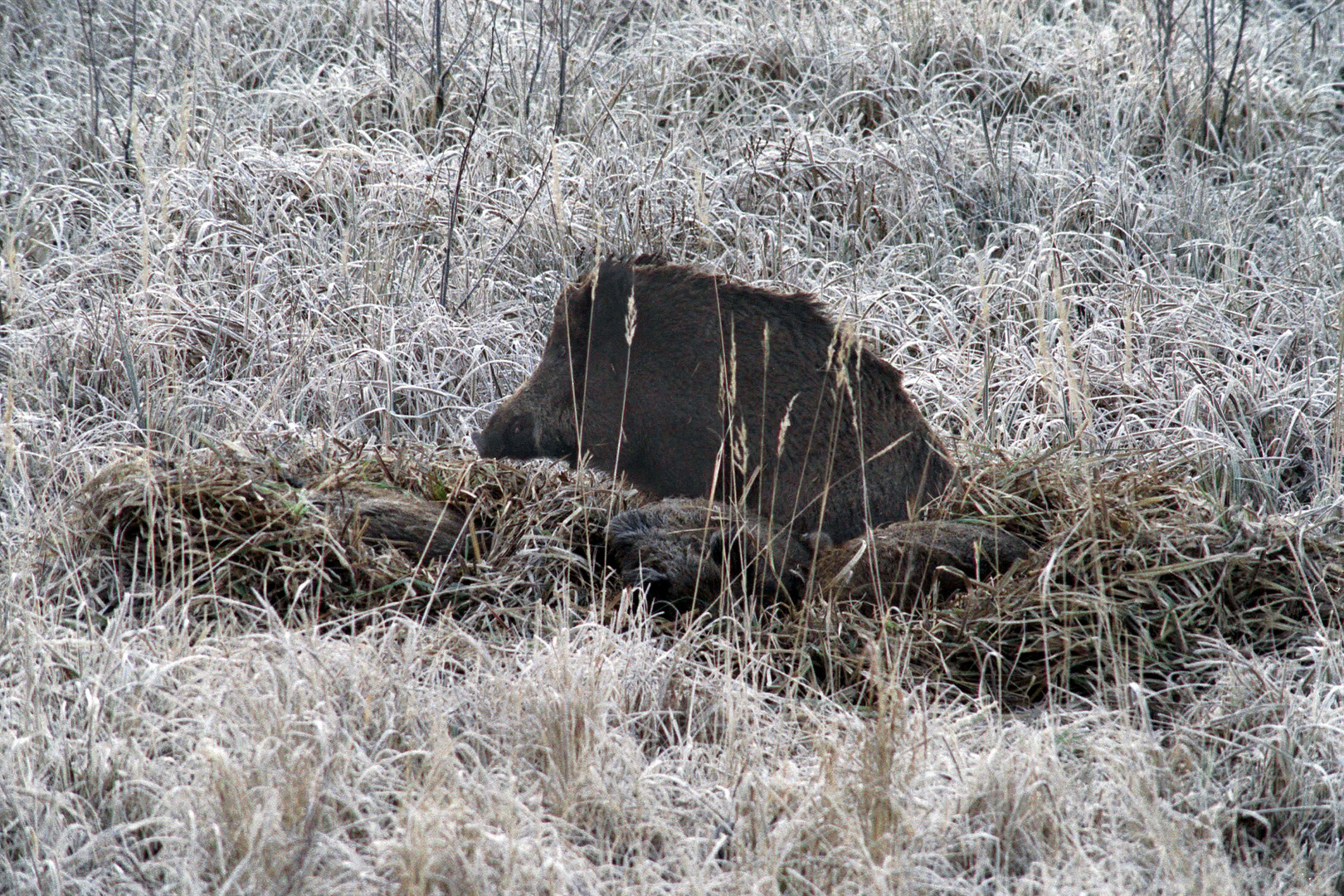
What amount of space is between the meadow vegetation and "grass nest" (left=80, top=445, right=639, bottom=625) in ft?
0.07

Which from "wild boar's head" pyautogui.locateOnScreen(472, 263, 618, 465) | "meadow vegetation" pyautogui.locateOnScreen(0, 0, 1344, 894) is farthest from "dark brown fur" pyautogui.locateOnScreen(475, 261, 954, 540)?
"meadow vegetation" pyautogui.locateOnScreen(0, 0, 1344, 894)

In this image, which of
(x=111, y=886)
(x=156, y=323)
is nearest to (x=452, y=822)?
(x=111, y=886)

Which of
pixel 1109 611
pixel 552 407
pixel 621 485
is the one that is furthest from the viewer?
pixel 621 485

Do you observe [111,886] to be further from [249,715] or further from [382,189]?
[382,189]

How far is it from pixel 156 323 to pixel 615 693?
2894 millimetres

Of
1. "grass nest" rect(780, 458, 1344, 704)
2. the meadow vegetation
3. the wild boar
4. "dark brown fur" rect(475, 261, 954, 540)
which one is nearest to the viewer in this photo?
the meadow vegetation

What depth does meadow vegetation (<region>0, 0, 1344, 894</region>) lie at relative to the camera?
2357mm

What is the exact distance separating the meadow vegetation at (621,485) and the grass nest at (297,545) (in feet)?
0.07

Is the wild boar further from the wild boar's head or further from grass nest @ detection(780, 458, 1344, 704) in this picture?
the wild boar's head

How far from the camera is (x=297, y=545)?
10.9 feet

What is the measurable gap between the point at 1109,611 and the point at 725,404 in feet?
3.59

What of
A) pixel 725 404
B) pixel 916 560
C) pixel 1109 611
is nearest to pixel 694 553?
pixel 725 404

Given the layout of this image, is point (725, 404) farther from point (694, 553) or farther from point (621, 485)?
point (621, 485)

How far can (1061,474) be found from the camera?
3.78 metres
